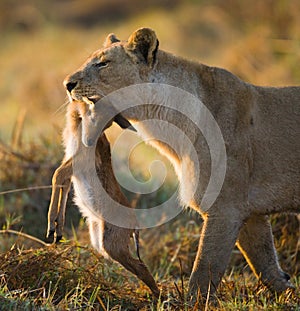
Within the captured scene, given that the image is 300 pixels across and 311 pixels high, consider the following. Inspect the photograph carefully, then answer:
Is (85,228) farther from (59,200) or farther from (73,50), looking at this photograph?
(73,50)

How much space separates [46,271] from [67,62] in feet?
42.4

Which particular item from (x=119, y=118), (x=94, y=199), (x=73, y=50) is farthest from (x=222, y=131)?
(x=73, y=50)

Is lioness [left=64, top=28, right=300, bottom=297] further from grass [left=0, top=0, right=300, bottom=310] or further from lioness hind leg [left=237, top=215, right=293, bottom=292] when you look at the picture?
grass [left=0, top=0, right=300, bottom=310]

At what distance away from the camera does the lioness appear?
18.8ft

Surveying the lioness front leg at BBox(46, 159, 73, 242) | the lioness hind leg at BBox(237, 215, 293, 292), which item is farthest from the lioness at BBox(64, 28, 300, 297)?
the lioness front leg at BBox(46, 159, 73, 242)

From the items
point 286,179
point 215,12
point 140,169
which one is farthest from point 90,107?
point 215,12

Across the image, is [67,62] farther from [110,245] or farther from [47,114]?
[110,245]

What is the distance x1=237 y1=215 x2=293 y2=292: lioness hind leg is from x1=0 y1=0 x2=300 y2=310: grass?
0.18 meters

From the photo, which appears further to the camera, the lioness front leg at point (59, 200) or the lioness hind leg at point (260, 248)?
the lioness hind leg at point (260, 248)

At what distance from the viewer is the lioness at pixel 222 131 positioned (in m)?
5.74

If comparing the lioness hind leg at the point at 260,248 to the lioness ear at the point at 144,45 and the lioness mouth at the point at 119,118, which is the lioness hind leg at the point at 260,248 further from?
the lioness ear at the point at 144,45

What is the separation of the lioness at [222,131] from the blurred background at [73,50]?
1.53 m

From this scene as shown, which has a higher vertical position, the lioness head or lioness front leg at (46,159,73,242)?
the lioness head

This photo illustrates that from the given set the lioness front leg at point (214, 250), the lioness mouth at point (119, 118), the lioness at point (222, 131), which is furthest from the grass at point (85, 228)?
the lioness mouth at point (119, 118)
